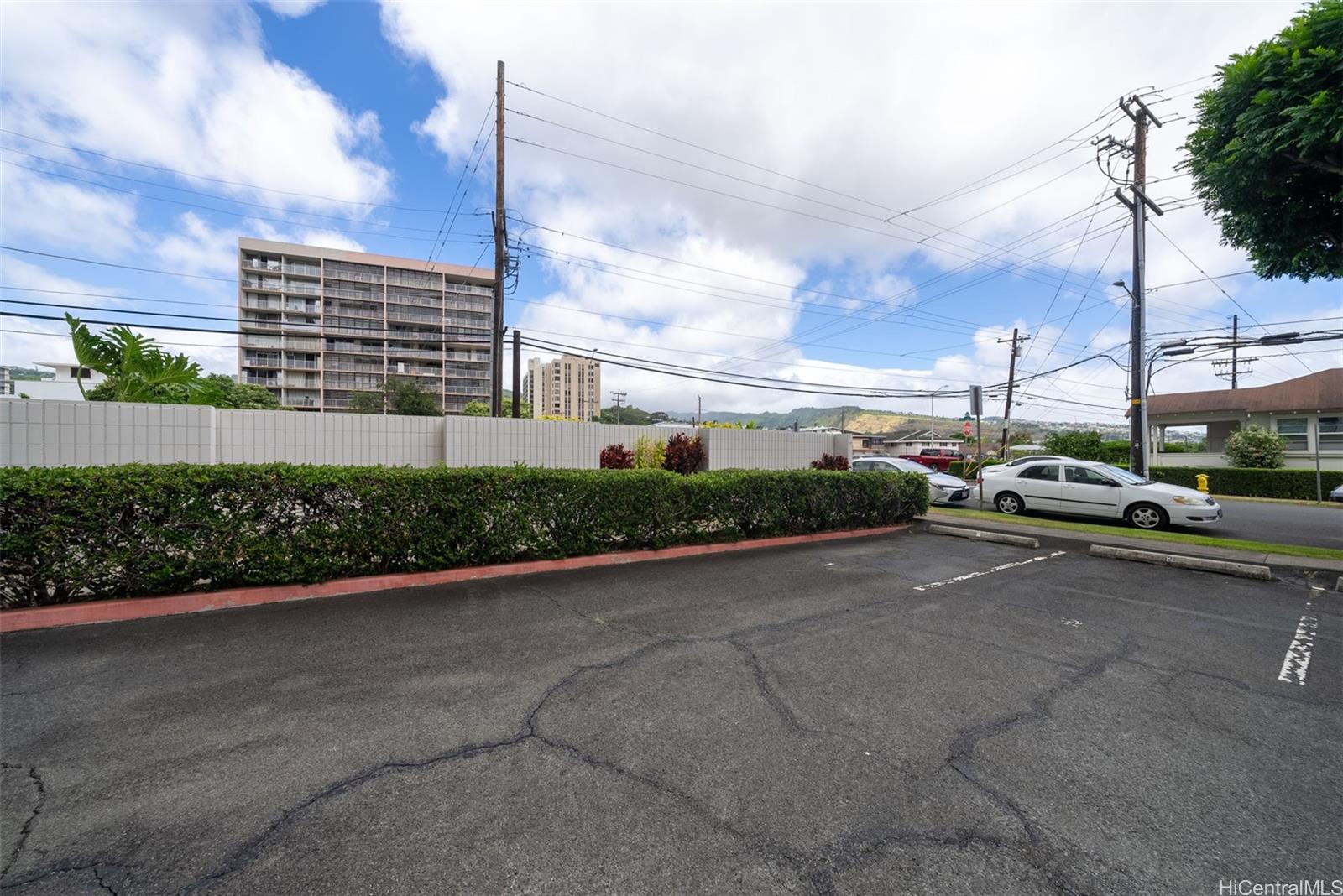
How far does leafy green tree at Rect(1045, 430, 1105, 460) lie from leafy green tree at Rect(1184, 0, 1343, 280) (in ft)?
69.8

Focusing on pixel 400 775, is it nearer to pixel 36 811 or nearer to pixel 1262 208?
pixel 36 811

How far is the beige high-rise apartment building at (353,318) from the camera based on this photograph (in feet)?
209

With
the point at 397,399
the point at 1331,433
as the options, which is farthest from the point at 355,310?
the point at 1331,433

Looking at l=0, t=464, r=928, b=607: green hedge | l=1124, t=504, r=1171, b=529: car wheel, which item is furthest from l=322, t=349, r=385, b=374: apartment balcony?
l=1124, t=504, r=1171, b=529: car wheel

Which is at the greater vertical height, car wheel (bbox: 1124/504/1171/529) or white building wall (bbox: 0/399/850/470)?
white building wall (bbox: 0/399/850/470)

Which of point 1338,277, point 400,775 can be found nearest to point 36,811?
point 400,775

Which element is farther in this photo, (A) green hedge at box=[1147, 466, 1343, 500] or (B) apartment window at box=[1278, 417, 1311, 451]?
(B) apartment window at box=[1278, 417, 1311, 451]

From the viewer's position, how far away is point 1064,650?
4.48m

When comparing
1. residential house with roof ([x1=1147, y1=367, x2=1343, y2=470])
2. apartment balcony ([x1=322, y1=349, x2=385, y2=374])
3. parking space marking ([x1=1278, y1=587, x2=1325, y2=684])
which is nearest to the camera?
parking space marking ([x1=1278, y1=587, x2=1325, y2=684])

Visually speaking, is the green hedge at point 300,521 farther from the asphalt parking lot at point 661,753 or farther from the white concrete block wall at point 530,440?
the white concrete block wall at point 530,440

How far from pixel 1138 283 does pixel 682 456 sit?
14158 millimetres

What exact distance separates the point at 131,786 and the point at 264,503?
3508 millimetres

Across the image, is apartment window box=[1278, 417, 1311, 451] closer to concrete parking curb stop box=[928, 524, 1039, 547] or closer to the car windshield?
the car windshield

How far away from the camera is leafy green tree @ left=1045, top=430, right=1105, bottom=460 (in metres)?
26.7
